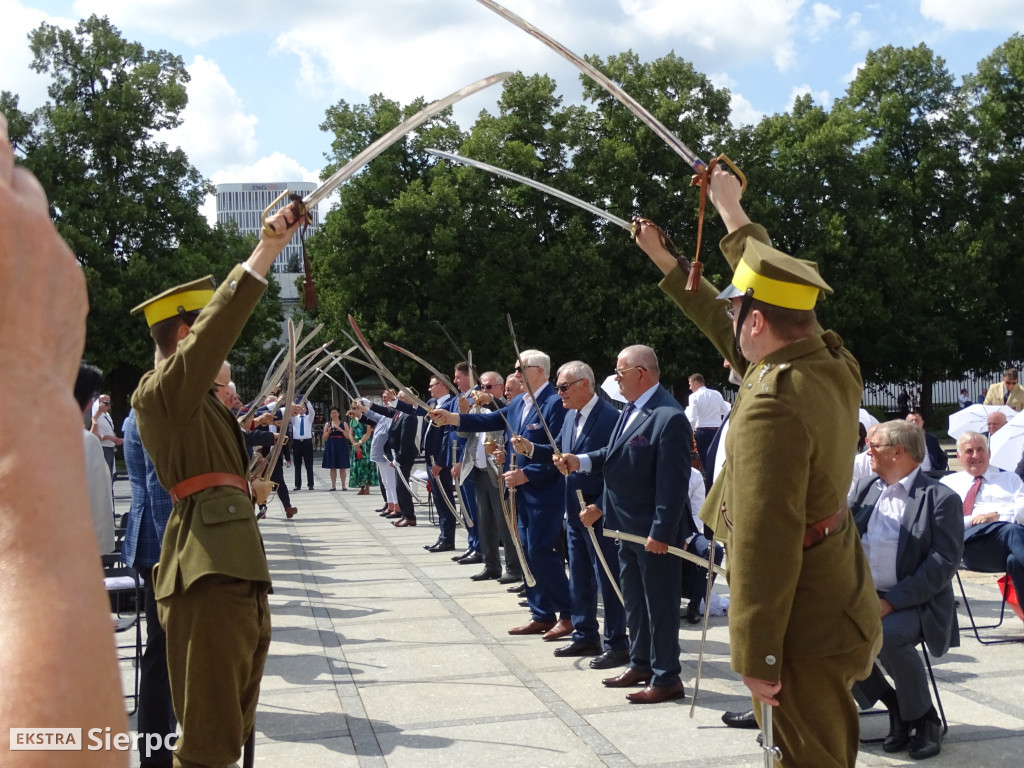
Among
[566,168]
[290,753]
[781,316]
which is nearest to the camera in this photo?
[781,316]

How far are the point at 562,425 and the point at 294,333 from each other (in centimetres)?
333

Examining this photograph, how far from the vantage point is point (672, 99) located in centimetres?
3534

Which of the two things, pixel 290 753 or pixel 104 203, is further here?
pixel 104 203

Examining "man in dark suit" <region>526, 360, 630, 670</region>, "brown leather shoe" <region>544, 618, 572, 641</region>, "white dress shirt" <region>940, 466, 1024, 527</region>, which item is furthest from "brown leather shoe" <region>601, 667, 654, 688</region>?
"white dress shirt" <region>940, 466, 1024, 527</region>

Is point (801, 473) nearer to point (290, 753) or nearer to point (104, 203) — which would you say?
point (290, 753)

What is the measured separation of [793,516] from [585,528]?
4.36 meters

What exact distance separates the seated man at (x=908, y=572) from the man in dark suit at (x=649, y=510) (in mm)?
1081

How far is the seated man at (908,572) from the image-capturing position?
4.99 metres

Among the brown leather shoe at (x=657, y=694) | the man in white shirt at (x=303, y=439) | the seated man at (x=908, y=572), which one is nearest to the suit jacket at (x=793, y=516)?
the seated man at (x=908, y=572)

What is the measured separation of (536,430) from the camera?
855 centimetres

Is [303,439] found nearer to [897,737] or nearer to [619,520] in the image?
[619,520]

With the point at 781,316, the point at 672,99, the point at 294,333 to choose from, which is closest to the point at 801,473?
the point at 781,316

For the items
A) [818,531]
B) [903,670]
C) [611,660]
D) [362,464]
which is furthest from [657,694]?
[362,464]

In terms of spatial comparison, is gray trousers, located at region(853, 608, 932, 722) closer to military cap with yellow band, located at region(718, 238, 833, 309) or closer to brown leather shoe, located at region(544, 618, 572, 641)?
military cap with yellow band, located at region(718, 238, 833, 309)
